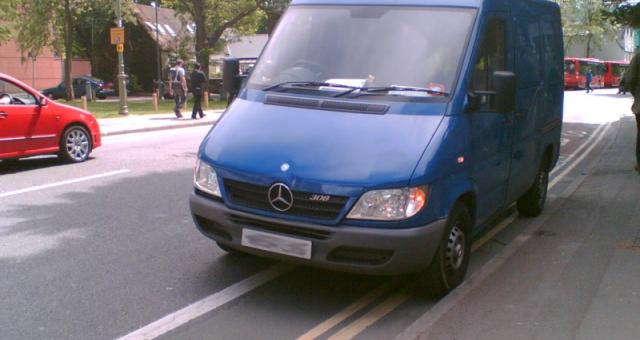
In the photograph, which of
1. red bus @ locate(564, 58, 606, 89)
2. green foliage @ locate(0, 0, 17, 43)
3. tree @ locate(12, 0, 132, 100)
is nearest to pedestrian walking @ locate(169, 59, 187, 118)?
tree @ locate(12, 0, 132, 100)

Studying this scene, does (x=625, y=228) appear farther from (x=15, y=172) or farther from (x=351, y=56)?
(x=15, y=172)

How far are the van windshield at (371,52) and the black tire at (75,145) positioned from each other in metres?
6.59

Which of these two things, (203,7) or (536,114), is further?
(203,7)

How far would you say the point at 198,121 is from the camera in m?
20.5

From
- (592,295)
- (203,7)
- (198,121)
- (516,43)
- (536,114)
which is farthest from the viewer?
(203,7)

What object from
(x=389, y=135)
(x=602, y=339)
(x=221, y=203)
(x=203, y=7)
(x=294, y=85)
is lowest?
(x=602, y=339)

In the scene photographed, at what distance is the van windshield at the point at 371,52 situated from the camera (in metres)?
4.90

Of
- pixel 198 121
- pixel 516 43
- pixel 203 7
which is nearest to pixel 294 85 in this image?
pixel 516 43

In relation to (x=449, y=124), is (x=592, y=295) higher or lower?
lower

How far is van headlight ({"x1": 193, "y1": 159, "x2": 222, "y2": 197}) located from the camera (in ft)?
15.2

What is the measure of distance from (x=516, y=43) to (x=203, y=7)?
96.5 ft

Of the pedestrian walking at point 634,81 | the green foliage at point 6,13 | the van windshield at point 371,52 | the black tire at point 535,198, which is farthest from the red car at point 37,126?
the green foliage at point 6,13

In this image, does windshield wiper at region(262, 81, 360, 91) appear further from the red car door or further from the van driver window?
the van driver window

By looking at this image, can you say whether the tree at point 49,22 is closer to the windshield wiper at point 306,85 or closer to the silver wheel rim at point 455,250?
the windshield wiper at point 306,85
